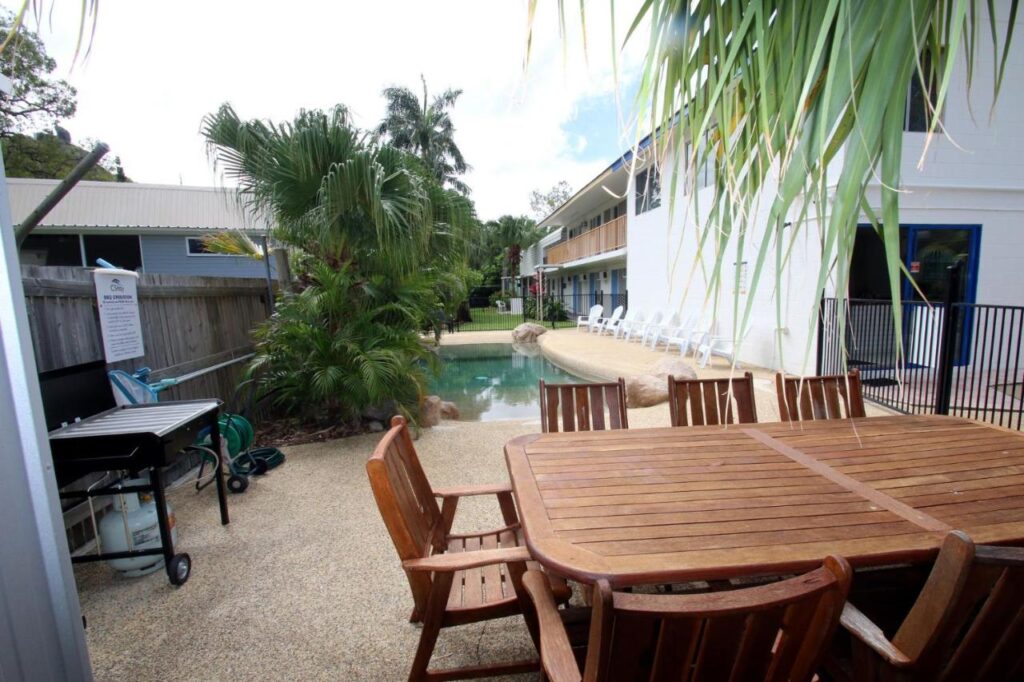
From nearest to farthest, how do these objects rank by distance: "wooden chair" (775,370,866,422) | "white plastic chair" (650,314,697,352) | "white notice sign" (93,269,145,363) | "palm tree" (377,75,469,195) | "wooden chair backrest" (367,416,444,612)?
"wooden chair backrest" (367,416,444,612), "wooden chair" (775,370,866,422), "white notice sign" (93,269,145,363), "white plastic chair" (650,314,697,352), "palm tree" (377,75,469,195)

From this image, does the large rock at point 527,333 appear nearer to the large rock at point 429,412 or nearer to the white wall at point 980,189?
the white wall at point 980,189

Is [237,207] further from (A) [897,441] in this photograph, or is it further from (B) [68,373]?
(A) [897,441]

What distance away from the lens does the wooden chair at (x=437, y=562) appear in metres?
1.56

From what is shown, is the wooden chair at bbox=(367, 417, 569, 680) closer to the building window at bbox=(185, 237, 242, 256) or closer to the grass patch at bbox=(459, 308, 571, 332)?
the building window at bbox=(185, 237, 242, 256)

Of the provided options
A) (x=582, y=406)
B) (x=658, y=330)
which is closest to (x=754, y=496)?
(x=582, y=406)

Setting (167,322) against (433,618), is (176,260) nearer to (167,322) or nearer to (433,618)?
(167,322)

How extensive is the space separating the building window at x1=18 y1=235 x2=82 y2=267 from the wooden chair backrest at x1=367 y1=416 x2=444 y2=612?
17440 mm

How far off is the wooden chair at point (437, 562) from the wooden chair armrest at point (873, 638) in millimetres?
837

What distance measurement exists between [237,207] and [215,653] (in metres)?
4.41

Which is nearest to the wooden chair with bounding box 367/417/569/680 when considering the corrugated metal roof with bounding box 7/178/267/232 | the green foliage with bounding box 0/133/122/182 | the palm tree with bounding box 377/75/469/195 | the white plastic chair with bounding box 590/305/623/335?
the white plastic chair with bounding box 590/305/623/335

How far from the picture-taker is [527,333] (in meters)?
16.0

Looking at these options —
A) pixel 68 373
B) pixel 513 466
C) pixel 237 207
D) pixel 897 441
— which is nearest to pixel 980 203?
pixel 897 441

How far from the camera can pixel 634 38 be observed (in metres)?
0.92

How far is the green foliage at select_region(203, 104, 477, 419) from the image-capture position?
433cm
